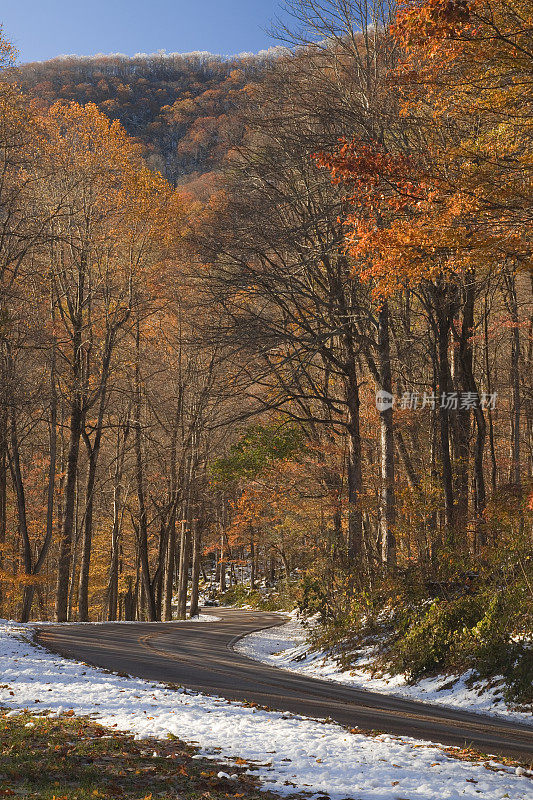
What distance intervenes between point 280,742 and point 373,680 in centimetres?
749

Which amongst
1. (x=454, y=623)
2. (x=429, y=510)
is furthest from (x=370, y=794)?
(x=429, y=510)

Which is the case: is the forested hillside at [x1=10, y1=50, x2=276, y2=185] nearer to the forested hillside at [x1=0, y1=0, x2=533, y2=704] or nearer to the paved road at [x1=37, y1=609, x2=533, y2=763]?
the forested hillside at [x1=0, y1=0, x2=533, y2=704]

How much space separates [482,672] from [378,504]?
6.06 m

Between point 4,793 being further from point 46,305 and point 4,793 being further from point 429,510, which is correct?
point 46,305

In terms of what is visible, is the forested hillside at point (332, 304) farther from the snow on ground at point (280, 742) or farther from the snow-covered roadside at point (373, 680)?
the snow on ground at point (280, 742)

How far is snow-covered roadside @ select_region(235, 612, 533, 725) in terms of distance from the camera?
410 inches

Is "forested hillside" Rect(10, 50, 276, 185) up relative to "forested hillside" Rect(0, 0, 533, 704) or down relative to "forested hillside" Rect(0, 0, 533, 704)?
up

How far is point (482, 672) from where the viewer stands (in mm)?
11086

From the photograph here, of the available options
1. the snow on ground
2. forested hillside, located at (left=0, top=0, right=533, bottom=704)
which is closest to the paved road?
the snow on ground

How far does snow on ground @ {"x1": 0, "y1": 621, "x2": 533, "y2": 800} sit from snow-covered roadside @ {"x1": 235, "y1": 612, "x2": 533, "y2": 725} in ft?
13.6

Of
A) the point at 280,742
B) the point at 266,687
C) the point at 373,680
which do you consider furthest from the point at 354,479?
the point at 280,742

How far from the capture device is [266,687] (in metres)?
10.5

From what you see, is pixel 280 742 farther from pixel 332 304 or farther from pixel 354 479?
pixel 354 479

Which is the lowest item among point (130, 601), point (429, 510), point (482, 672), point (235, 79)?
point (130, 601)
